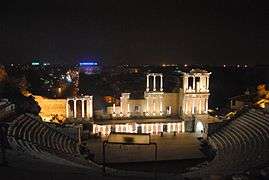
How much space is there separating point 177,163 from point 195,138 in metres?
7.07

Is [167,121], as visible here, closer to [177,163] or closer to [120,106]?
[120,106]

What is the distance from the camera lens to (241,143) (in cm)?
2302

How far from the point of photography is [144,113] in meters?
34.8

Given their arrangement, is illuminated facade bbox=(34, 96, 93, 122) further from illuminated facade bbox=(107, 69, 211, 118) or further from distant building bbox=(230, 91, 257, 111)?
distant building bbox=(230, 91, 257, 111)

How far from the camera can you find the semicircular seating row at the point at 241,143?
693 inches

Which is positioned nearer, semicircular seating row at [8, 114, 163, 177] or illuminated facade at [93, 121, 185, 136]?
semicircular seating row at [8, 114, 163, 177]

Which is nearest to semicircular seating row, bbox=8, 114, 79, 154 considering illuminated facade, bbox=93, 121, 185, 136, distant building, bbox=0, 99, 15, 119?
distant building, bbox=0, 99, 15, 119

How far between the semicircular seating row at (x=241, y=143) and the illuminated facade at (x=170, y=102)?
6.79 metres

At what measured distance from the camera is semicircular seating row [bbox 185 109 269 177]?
17.6m

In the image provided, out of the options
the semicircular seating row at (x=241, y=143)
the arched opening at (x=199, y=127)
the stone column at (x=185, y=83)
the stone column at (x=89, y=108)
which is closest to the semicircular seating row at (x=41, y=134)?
the stone column at (x=89, y=108)

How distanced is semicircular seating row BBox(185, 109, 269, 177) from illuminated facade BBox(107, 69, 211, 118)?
6793 mm

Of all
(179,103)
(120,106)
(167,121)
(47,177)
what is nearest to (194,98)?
(179,103)

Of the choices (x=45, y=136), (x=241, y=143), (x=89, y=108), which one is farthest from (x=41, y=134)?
(x=241, y=143)

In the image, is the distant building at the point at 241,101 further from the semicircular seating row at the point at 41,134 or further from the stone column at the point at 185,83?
the semicircular seating row at the point at 41,134
